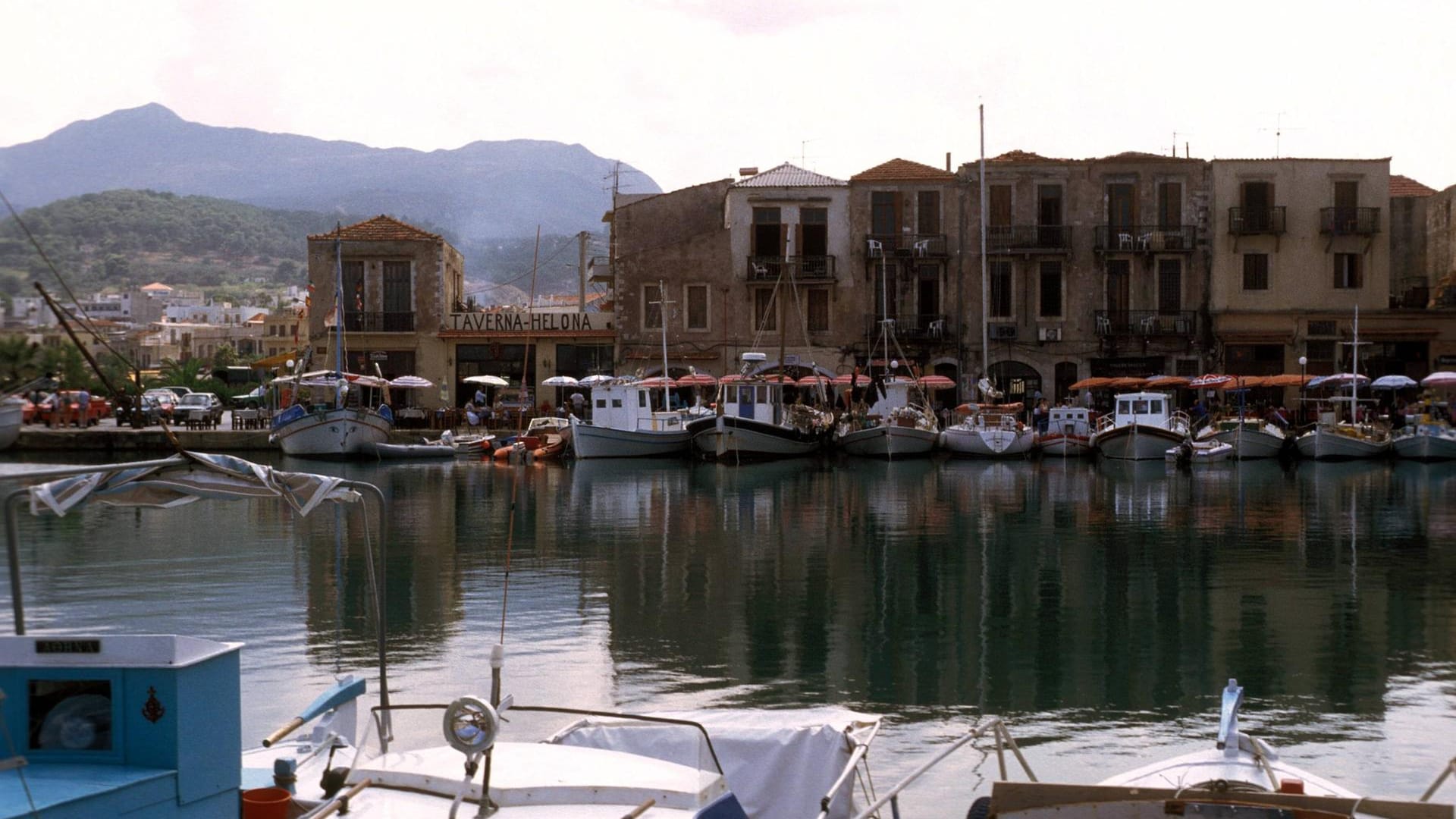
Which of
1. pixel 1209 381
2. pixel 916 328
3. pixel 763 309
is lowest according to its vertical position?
pixel 1209 381

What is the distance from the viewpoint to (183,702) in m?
5.96

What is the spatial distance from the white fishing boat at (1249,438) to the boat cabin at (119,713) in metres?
39.2

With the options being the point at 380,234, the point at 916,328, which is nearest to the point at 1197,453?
the point at 916,328

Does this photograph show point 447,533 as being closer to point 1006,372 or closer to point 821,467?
point 821,467

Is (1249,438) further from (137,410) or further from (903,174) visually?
(137,410)

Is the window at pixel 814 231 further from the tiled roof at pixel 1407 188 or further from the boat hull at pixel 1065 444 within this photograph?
the tiled roof at pixel 1407 188

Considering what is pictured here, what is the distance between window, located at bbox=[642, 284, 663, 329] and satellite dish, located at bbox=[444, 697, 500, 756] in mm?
44367

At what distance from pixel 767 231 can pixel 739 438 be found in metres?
10.6

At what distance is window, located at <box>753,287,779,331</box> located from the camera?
50062 mm

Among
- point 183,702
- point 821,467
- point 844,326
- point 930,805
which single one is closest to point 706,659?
point 930,805

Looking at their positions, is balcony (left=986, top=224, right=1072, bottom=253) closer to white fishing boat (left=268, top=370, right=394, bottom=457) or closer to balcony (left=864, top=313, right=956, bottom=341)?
balcony (left=864, top=313, right=956, bottom=341)

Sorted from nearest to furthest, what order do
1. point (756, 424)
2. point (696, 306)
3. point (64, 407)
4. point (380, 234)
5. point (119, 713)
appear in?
point (119, 713) < point (64, 407) < point (756, 424) < point (696, 306) < point (380, 234)

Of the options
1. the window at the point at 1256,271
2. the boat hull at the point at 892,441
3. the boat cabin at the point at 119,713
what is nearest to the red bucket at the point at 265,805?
the boat cabin at the point at 119,713

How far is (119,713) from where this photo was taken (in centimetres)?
596
